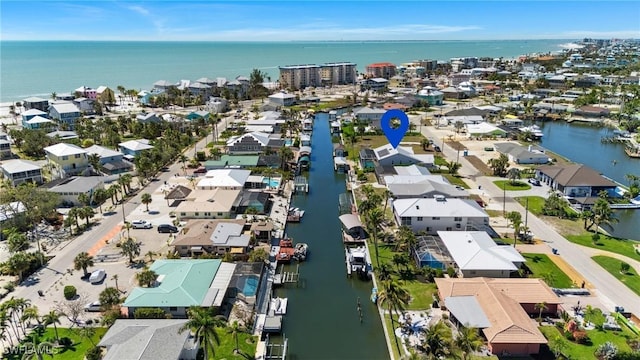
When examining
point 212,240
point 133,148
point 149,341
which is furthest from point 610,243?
point 133,148

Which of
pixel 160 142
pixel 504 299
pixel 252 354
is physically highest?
pixel 160 142

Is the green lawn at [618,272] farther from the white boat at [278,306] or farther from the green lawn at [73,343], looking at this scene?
the green lawn at [73,343]

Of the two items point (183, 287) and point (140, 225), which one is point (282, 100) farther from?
point (183, 287)

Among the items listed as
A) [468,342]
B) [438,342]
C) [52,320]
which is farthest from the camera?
[52,320]

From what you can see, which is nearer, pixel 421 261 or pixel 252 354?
pixel 252 354

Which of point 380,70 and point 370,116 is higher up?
point 380,70

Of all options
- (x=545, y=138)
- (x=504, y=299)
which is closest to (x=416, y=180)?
(x=504, y=299)

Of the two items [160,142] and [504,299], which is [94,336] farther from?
[160,142]

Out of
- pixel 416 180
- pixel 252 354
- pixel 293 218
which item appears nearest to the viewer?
pixel 252 354
